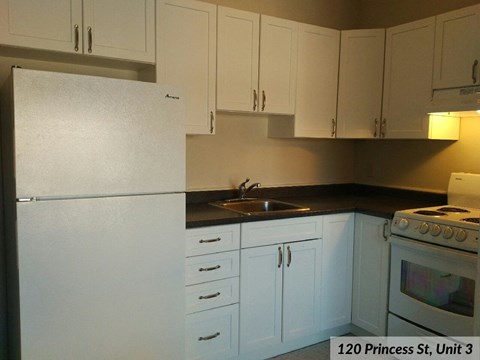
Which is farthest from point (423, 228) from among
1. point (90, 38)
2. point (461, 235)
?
point (90, 38)

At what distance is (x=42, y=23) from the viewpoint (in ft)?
6.50

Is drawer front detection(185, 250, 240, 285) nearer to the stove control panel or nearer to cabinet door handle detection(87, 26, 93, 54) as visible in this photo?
the stove control panel

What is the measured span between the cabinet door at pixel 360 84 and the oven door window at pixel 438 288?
1.11 m

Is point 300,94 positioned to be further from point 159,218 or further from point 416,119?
point 159,218

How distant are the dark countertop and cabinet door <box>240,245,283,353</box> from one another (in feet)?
0.78

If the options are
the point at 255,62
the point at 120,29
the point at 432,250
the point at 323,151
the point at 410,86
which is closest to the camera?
the point at 120,29

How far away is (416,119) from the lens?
112 inches

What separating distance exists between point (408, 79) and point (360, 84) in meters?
0.35

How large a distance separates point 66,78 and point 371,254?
2123 millimetres

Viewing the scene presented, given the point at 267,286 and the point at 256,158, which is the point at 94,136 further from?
the point at 256,158

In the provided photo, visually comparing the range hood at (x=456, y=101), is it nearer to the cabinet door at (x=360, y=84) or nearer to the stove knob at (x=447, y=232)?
the cabinet door at (x=360, y=84)

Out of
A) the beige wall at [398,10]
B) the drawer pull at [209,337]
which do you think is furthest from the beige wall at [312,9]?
the drawer pull at [209,337]

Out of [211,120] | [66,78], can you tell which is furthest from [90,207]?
[211,120]

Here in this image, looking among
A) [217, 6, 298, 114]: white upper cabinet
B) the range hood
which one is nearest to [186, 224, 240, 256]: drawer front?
[217, 6, 298, 114]: white upper cabinet
